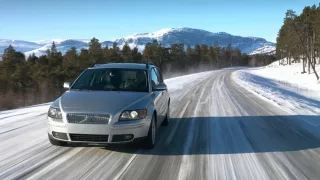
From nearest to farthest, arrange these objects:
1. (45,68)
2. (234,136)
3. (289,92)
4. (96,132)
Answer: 1. (96,132)
2. (234,136)
3. (289,92)
4. (45,68)

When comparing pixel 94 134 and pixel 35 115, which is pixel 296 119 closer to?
pixel 94 134

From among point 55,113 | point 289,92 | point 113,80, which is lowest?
point 289,92

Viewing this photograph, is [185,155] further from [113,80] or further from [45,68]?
[45,68]

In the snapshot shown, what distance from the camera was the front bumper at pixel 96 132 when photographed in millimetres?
5332

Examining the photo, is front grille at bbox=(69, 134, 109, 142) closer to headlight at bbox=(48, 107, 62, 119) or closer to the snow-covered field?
headlight at bbox=(48, 107, 62, 119)

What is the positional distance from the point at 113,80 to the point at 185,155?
2379 mm

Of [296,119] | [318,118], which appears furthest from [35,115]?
[318,118]

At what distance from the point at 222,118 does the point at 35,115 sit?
6008 millimetres

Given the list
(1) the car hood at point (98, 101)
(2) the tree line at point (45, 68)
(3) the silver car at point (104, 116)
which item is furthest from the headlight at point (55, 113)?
(2) the tree line at point (45, 68)

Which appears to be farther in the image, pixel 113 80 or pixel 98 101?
pixel 113 80

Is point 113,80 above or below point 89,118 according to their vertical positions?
above

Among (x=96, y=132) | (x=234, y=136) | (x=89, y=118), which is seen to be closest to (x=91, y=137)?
(x=96, y=132)

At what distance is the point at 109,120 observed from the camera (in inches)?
211

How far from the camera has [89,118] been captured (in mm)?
5355
